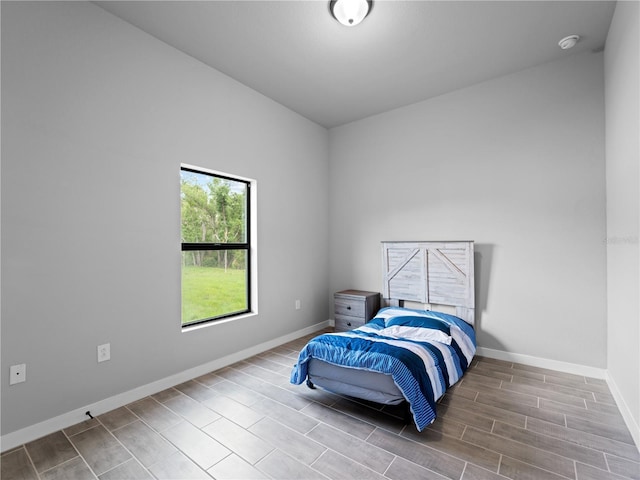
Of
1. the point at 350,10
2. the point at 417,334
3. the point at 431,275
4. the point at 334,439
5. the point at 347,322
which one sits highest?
the point at 350,10

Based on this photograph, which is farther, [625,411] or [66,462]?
[625,411]

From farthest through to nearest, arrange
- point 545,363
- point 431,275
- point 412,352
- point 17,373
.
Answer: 1. point 431,275
2. point 545,363
3. point 412,352
4. point 17,373

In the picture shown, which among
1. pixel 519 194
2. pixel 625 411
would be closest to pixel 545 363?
pixel 625 411

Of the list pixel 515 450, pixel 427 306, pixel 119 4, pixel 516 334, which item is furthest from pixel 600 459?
pixel 119 4

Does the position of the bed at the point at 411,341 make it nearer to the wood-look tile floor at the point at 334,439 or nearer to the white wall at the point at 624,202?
the wood-look tile floor at the point at 334,439

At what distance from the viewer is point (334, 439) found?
2045 mm

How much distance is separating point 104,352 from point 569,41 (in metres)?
4.56

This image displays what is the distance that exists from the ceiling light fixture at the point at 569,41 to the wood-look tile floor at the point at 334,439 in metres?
2.95

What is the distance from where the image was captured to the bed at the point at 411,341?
221 centimetres

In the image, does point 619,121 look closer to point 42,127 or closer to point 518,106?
Answer: point 518,106

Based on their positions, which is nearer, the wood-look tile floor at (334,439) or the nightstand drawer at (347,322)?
the wood-look tile floor at (334,439)

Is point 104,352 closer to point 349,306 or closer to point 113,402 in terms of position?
point 113,402

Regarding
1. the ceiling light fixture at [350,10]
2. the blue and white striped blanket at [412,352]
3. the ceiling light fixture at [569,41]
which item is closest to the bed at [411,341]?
the blue and white striped blanket at [412,352]

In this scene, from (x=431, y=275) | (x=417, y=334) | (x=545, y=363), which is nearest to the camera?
(x=417, y=334)
